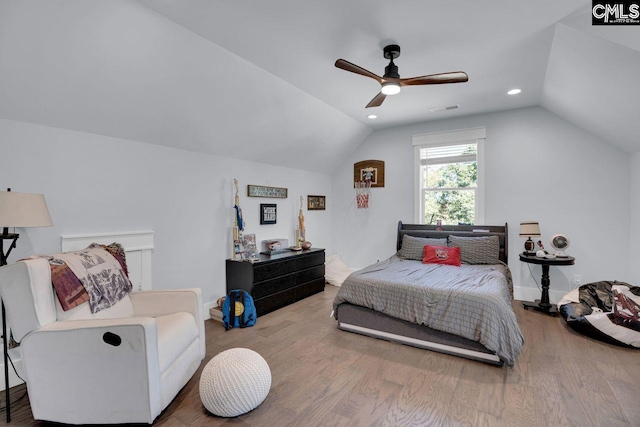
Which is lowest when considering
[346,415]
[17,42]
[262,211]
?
[346,415]

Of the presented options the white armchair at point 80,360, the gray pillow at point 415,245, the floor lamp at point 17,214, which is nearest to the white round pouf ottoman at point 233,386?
the white armchair at point 80,360

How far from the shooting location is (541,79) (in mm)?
3426

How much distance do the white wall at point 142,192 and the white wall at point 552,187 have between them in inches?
118

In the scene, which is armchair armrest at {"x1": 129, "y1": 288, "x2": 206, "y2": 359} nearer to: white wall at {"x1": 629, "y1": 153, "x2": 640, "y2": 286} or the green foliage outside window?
the green foliage outside window

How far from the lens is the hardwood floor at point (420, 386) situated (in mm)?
1963

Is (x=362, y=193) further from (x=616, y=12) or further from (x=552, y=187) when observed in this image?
(x=616, y=12)

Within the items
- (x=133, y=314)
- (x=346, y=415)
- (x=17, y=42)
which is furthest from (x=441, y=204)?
(x=17, y=42)

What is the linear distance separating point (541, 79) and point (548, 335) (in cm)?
275

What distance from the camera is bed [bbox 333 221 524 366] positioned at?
2.55m

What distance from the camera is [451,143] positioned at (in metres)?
4.93

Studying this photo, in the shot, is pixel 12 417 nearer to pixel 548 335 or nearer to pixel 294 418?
pixel 294 418

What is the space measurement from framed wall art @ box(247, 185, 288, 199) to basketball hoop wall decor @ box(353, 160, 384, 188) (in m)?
1.52

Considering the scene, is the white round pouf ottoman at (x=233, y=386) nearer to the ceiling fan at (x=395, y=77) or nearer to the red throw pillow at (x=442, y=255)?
the ceiling fan at (x=395, y=77)

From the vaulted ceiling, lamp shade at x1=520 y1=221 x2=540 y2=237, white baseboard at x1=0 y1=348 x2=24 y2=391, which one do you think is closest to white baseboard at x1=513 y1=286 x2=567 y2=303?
lamp shade at x1=520 y1=221 x2=540 y2=237
